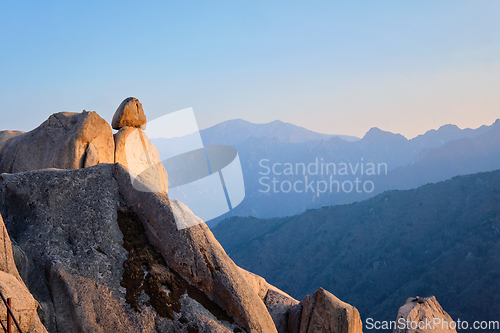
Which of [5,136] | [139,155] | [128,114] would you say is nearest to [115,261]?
[139,155]

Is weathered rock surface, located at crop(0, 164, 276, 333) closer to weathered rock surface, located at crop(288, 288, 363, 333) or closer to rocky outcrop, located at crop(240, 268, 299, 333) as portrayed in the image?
weathered rock surface, located at crop(288, 288, 363, 333)

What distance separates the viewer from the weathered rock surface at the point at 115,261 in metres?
10.1

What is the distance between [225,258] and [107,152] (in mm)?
12944

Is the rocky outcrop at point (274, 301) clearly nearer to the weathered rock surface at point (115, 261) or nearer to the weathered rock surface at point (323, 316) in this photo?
the weathered rock surface at point (323, 316)

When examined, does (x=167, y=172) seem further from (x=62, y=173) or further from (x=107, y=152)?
(x=62, y=173)

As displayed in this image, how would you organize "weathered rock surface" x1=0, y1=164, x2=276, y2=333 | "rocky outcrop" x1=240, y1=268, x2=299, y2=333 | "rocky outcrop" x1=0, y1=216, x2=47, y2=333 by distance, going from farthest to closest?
1. "rocky outcrop" x1=240, y1=268, x2=299, y2=333
2. "weathered rock surface" x1=0, y1=164, x2=276, y2=333
3. "rocky outcrop" x1=0, y1=216, x2=47, y2=333

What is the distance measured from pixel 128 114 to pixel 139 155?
2.52m

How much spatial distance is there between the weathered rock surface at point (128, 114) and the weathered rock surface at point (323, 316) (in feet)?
46.6

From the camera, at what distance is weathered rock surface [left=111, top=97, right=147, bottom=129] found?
24828mm

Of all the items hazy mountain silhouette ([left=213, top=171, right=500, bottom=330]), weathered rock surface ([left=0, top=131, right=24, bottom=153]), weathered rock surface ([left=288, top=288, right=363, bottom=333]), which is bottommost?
hazy mountain silhouette ([left=213, top=171, right=500, bottom=330])

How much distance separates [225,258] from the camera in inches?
490

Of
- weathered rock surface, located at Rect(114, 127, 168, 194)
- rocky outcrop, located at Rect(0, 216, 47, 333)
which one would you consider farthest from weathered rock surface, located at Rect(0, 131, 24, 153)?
rocky outcrop, located at Rect(0, 216, 47, 333)

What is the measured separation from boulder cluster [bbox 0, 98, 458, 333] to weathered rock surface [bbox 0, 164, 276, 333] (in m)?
0.02

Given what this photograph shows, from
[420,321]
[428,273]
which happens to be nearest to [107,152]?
[420,321]
